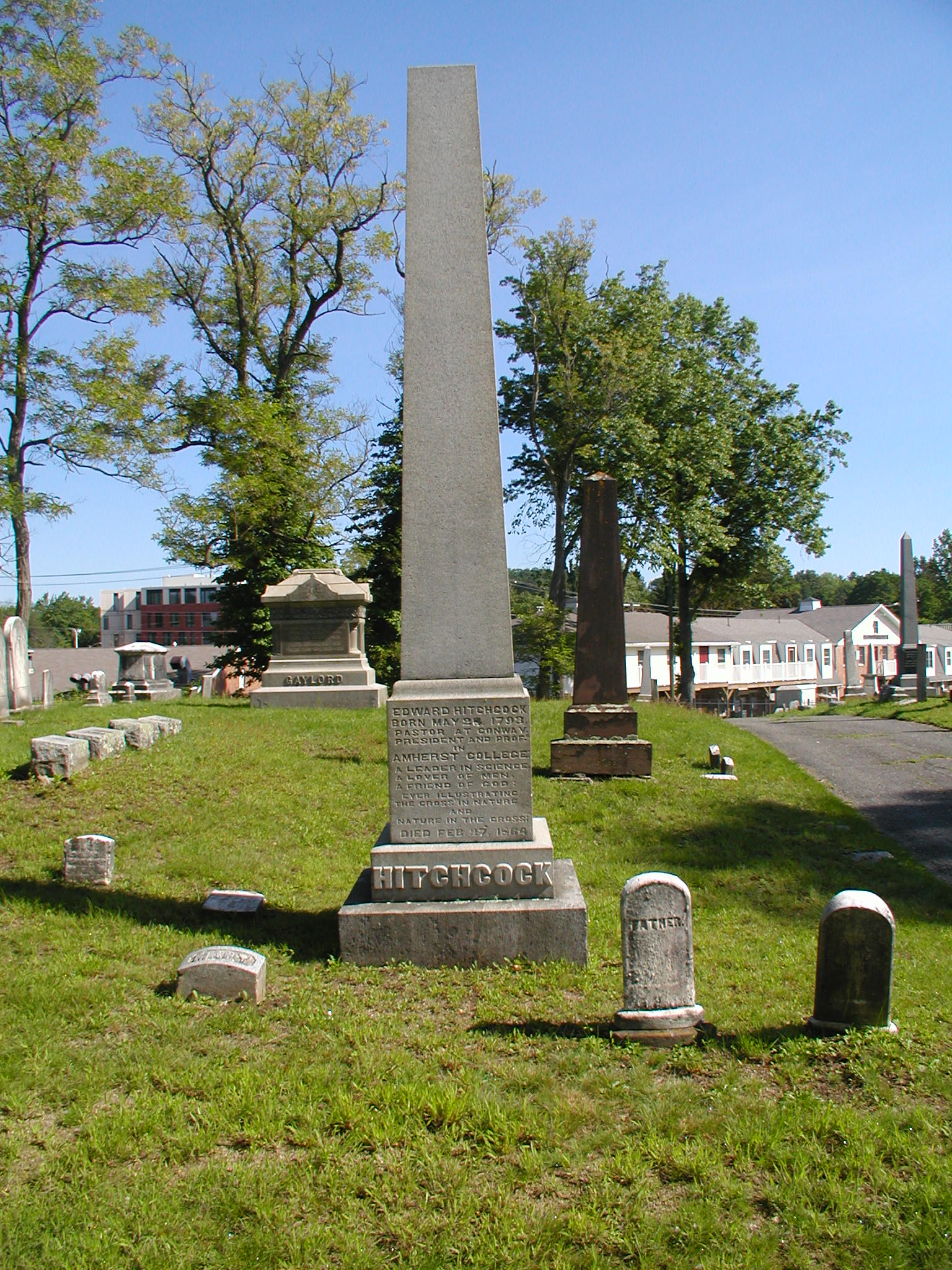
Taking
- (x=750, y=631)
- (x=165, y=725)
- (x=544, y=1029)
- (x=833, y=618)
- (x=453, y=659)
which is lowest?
(x=544, y=1029)

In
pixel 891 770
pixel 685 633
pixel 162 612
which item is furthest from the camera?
pixel 162 612

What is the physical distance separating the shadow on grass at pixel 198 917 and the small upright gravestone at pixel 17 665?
11.1 metres

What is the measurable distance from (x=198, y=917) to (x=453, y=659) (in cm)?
232

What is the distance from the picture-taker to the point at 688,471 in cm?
3164

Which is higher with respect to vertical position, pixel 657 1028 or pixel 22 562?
pixel 22 562

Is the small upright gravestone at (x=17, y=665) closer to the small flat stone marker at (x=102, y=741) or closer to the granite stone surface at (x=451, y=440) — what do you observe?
the small flat stone marker at (x=102, y=741)

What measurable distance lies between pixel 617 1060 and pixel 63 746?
6394mm

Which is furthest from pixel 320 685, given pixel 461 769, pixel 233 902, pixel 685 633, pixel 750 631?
pixel 750 631

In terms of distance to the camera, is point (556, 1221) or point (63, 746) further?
point (63, 746)

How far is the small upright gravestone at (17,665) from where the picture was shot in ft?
52.4

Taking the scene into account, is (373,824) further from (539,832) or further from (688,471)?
(688,471)

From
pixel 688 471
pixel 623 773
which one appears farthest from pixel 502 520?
pixel 688 471

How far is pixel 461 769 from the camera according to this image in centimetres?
526

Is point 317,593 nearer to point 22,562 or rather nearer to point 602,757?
point 602,757
